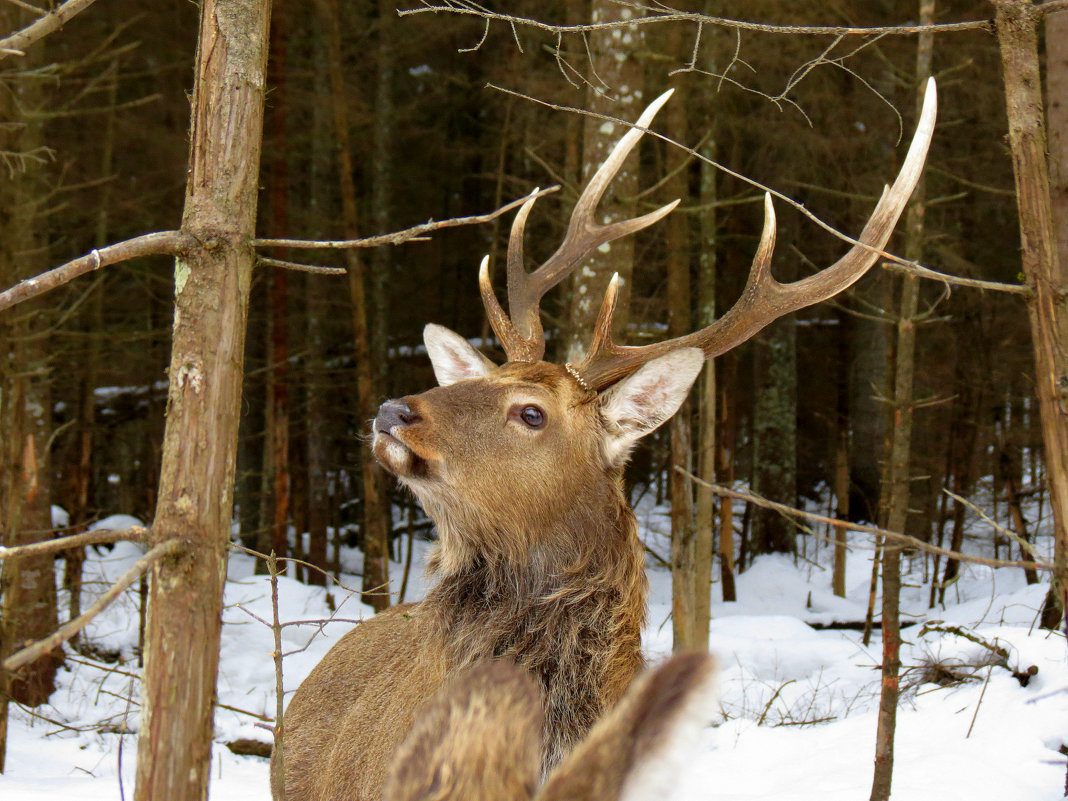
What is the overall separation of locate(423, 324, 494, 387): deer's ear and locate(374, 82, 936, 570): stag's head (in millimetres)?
157

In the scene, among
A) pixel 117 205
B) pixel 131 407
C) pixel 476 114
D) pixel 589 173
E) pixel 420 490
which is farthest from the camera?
pixel 476 114

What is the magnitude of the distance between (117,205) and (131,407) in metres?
3.99

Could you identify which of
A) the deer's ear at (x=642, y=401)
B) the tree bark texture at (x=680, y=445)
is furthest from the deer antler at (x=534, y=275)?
the tree bark texture at (x=680, y=445)

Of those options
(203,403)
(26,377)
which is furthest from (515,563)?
(26,377)

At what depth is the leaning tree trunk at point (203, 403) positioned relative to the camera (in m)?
2.09

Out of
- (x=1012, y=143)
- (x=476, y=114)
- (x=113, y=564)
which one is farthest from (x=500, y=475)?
(x=476, y=114)

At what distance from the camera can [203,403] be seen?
220 centimetres

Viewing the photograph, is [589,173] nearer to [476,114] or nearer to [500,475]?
[500,475]

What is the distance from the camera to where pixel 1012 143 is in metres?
2.38

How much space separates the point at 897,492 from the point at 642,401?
201 centimetres

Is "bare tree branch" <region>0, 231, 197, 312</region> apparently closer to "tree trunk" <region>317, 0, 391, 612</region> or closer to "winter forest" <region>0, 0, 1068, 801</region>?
"winter forest" <region>0, 0, 1068, 801</region>

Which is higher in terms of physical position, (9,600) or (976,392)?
(976,392)

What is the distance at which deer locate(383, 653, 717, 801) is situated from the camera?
35.3 inches

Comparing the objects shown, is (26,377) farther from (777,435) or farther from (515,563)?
(777,435)
